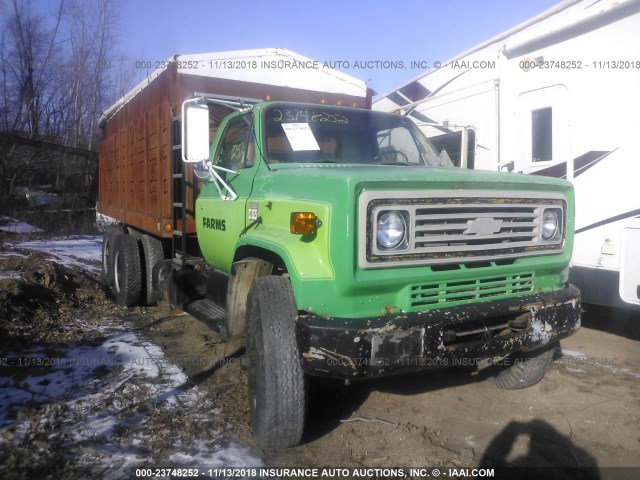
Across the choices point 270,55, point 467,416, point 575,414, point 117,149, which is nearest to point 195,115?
point 270,55

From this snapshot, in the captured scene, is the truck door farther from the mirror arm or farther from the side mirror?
the side mirror

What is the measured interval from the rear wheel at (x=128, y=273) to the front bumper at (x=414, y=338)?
4.27 meters

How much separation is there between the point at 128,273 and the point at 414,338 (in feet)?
15.5

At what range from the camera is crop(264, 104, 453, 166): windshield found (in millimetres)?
3934

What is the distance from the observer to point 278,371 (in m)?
2.98

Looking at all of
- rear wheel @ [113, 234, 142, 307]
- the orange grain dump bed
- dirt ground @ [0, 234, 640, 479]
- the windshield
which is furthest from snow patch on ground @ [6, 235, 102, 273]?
the windshield

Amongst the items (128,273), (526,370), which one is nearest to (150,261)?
(128,273)

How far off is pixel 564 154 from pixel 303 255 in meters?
3.45

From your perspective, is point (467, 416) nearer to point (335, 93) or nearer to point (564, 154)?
point (564, 154)

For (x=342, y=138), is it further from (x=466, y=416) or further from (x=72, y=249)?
(x=72, y=249)

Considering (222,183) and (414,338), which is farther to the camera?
(222,183)

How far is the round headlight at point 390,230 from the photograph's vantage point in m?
2.91

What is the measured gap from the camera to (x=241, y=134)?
4.38 meters

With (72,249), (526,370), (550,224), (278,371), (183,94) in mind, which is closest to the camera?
(278,371)
